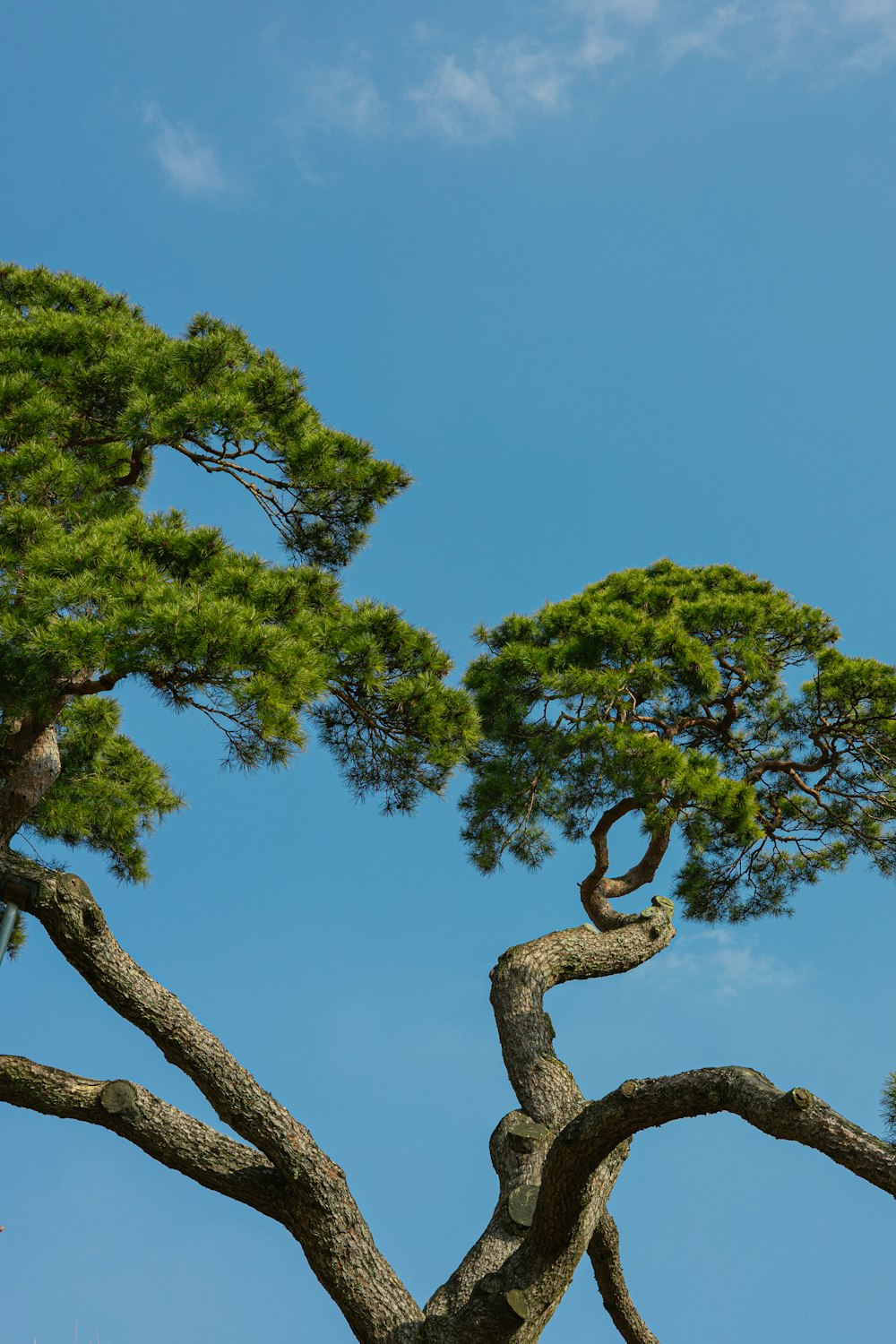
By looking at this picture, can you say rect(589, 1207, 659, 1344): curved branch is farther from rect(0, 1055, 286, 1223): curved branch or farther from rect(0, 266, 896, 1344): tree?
rect(0, 1055, 286, 1223): curved branch

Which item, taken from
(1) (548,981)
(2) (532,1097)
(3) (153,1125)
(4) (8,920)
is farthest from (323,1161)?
(1) (548,981)

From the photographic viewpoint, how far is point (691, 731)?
21.7 feet

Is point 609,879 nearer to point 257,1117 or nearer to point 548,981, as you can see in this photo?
point 548,981

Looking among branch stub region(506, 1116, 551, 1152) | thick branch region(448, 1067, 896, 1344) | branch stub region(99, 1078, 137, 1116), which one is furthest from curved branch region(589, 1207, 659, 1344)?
branch stub region(99, 1078, 137, 1116)

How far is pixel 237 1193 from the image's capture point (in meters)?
4.10

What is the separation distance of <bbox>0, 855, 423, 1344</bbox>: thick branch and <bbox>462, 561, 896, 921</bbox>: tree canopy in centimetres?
257

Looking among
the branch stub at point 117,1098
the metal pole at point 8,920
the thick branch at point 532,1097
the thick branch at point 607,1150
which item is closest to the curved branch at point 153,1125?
the branch stub at point 117,1098

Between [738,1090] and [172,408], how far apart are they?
422 centimetres

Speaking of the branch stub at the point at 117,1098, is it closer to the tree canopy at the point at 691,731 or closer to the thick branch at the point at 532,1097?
the thick branch at the point at 532,1097

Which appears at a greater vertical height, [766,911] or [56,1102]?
[766,911]

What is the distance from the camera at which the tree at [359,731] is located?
156 inches

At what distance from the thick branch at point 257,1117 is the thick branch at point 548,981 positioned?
0.97 metres

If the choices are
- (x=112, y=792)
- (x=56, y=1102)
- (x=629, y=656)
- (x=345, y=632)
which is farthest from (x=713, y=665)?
(x=56, y=1102)

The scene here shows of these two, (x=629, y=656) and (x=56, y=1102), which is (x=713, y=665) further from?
(x=56, y=1102)
